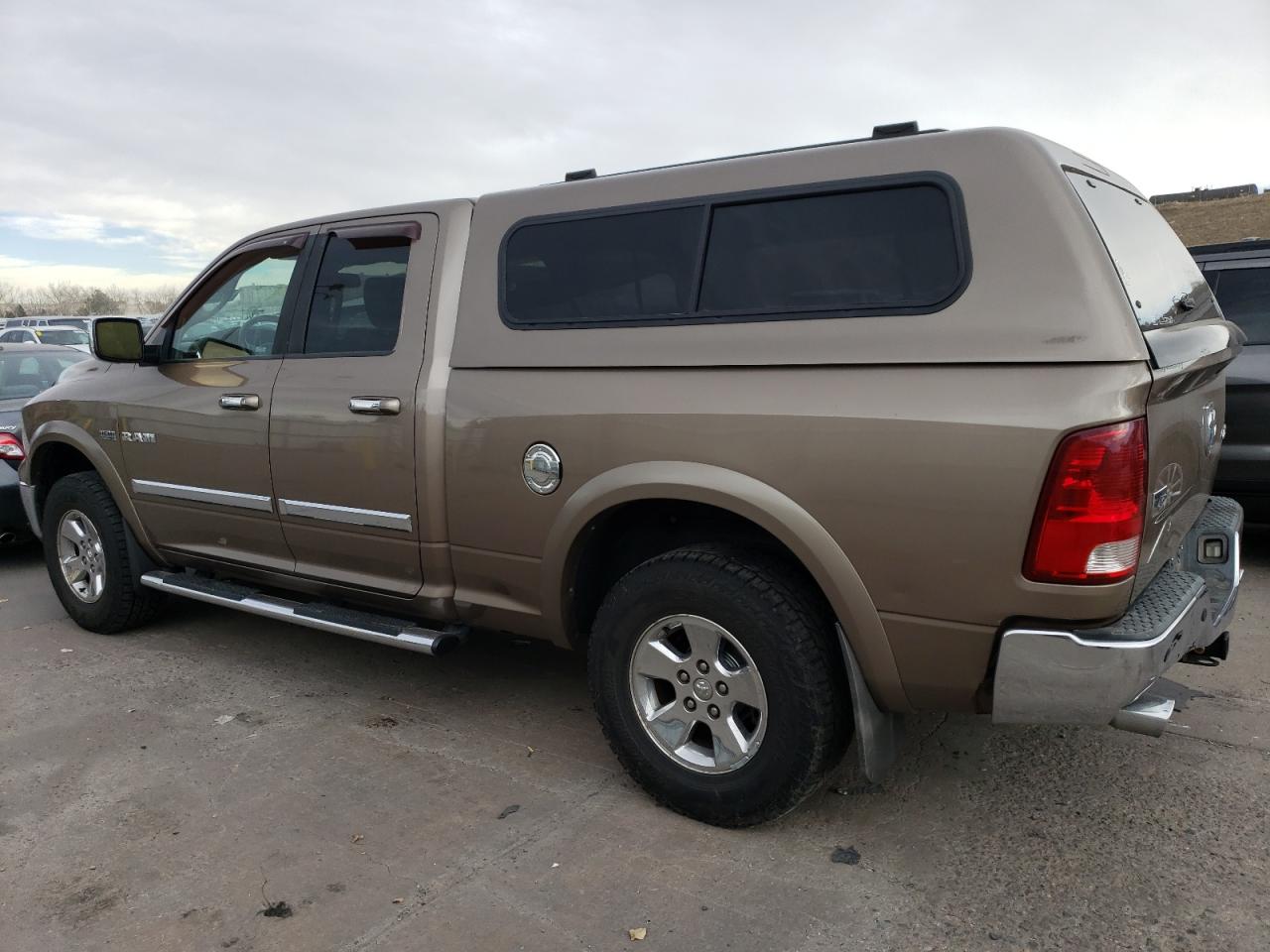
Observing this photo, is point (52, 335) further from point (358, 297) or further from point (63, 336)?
point (358, 297)

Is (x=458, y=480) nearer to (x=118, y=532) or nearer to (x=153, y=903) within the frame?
(x=153, y=903)

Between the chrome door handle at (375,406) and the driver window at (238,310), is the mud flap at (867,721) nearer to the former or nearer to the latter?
the chrome door handle at (375,406)

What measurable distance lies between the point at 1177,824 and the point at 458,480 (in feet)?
8.41

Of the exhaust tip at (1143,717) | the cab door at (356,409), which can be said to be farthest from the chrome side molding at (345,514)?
the exhaust tip at (1143,717)

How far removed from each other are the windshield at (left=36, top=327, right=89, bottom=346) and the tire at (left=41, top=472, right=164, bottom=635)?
15.2m

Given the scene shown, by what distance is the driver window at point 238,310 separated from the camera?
414 cm

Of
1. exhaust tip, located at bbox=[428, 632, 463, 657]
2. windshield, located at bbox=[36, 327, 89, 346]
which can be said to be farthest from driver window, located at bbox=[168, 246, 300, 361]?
windshield, located at bbox=[36, 327, 89, 346]

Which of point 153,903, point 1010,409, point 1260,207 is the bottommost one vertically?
point 153,903

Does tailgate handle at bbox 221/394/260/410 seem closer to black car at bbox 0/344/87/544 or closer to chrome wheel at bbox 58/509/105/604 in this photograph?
chrome wheel at bbox 58/509/105/604

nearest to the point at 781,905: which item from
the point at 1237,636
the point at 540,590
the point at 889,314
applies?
the point at 540,590

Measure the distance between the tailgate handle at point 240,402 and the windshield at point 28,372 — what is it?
3.83 m

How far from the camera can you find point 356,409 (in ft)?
11.8

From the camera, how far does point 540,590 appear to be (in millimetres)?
3311

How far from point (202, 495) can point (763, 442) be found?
2776 millimetres
